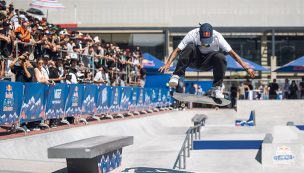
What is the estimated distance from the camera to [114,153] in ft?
41.0

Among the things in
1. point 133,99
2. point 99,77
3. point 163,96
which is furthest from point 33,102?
point 163,96

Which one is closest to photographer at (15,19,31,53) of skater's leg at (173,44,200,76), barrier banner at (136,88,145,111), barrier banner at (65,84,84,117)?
barrier banner at (65,84,84,117)

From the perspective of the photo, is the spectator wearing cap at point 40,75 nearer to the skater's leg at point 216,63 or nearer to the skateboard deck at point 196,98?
the skateboard deck at point 196,98

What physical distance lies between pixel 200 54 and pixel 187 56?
370 millimetres

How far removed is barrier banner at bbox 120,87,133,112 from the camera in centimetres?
2275

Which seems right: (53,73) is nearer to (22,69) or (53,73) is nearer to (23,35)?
(23,35)

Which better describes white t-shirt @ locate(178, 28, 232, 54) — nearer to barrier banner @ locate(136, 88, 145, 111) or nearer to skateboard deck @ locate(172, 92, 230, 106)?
skateboard deck @ locate(172, 92, 230, 106)

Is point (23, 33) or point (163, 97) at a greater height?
point (23, 33)

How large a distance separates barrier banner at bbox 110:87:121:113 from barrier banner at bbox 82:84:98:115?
197 cm

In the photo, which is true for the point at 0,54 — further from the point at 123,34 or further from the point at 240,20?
the point at 240,20

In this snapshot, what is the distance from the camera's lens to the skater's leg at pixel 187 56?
427 inches

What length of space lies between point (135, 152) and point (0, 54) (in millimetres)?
4916

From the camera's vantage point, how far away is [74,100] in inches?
663

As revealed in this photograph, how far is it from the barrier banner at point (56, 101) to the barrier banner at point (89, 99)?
6.31 feet
